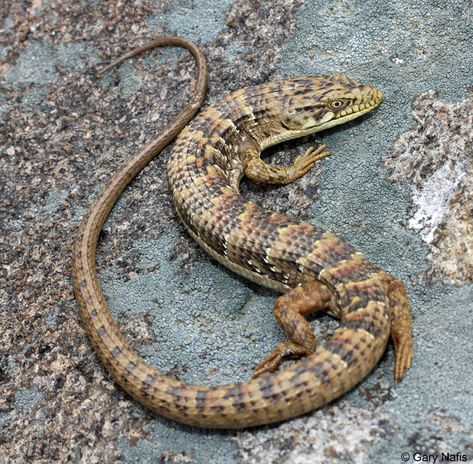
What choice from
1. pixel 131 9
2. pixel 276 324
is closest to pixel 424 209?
pixel 276 324

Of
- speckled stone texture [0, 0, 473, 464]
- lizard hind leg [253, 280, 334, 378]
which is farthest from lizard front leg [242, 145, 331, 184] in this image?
lizard hind leg [253, 280, 334, 378]

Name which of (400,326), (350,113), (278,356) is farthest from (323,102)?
(278,356)

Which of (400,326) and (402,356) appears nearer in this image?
(402,356)

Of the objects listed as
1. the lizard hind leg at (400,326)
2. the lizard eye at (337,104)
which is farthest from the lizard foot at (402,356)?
the lizard eye at (337,104)

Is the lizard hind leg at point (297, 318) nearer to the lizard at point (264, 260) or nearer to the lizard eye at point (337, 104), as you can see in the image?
the lizard at point (264, 260)

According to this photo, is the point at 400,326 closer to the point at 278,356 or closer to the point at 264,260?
the point at 278,356

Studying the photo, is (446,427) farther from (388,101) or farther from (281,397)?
(388,101)

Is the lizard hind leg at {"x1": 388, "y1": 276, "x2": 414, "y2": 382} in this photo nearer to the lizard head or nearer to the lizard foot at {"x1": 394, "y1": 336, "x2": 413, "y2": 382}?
the lizard foot at {"x1": 394, "y1": 336, "x2": 413, "y2": 382}
